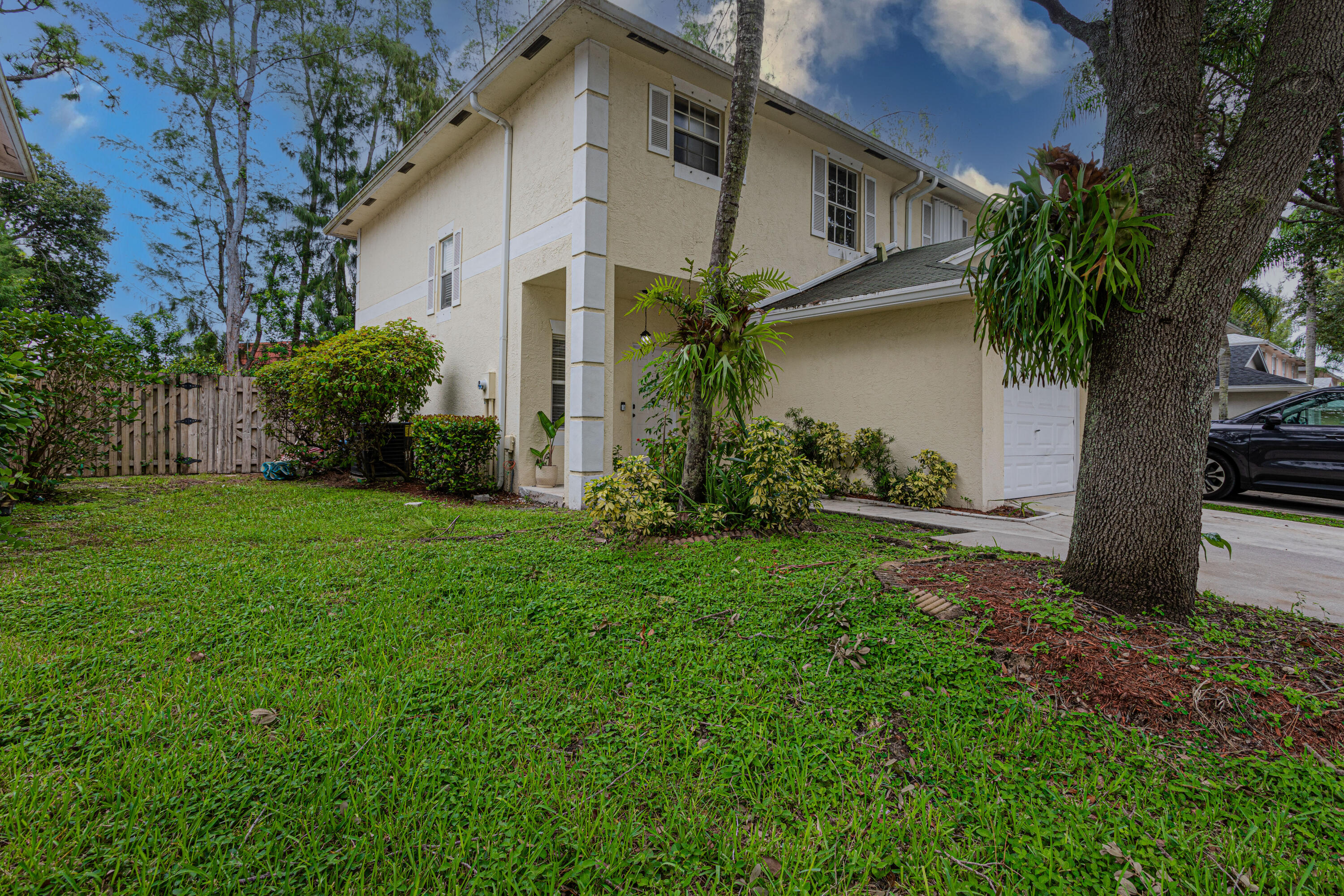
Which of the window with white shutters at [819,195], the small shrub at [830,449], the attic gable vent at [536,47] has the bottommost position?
the small shrub at [830,449]

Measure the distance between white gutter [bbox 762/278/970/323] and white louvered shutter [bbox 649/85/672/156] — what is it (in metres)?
2.74

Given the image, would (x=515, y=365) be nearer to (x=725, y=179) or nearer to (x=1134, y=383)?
(x=725, y=179)

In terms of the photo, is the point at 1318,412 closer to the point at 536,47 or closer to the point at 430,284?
the point at 536,47

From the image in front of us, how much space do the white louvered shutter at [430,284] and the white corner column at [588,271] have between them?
4.99 meters

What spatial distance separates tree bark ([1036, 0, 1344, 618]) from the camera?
8.65 feet

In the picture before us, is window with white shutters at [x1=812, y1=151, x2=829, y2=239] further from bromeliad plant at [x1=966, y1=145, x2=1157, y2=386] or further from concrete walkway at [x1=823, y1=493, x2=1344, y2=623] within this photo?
bromeliad plant at [x1=966, y1=145, x2=1157, y2=386]

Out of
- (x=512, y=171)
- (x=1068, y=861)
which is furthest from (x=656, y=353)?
(x=1068, y=861)

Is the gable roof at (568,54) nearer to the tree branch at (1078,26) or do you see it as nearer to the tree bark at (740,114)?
the tree bark at (740,114)

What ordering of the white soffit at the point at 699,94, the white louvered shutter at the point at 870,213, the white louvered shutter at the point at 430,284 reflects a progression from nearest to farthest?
the white soffit at the point at 699,94, the white louvered shutter at the point at 870,213, the white louvered shutter at the point at 430,284

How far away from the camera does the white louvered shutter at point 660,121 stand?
7.87 m

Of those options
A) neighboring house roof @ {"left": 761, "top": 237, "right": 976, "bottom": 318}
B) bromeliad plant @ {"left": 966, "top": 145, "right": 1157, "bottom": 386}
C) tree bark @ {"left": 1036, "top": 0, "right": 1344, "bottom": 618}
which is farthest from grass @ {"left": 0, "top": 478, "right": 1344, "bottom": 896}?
neighboring house roof @ {"left": 761, "top": 237, "right": 976, "bottom": 318}

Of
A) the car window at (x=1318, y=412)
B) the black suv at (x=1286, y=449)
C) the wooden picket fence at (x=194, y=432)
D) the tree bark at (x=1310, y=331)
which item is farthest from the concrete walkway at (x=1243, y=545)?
the tree bark at (x=1310, y=331)

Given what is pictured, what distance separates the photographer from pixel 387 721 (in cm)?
207

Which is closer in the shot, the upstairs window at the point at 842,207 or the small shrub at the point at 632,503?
the small shrub at the point at 632,503
